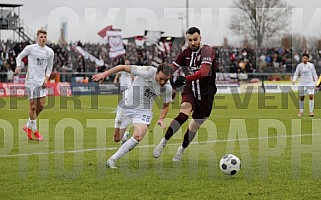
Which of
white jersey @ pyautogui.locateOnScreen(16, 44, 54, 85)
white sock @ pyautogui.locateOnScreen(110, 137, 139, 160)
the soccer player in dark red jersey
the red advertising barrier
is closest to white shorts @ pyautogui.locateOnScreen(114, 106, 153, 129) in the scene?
white sock @ pyautogui.locateOnScreen(110, 137, 139, 160)

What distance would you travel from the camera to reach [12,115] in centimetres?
2180

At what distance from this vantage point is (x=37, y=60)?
14.1 m

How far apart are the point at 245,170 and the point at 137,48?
1515 inches

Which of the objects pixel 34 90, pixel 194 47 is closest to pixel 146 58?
pixel 34 90

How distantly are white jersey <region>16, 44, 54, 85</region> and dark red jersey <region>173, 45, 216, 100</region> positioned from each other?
14.8ft

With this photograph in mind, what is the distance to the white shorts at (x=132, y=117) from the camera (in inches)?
387

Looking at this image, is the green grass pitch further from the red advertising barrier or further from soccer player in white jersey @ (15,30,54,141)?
the red advertising barrier

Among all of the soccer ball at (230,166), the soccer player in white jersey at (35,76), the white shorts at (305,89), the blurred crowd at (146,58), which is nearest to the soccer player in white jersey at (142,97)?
the soccer ball at (230,166)

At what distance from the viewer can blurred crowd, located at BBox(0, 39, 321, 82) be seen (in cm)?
4119

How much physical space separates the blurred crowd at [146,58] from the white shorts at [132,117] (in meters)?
28.5

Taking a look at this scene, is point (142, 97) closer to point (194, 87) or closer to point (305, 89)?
point (194, 87)

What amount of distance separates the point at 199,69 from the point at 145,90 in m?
0.97

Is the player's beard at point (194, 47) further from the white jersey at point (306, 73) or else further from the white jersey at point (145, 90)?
the white jersey at point (306, 73)

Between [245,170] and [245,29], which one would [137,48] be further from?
[245,170]
